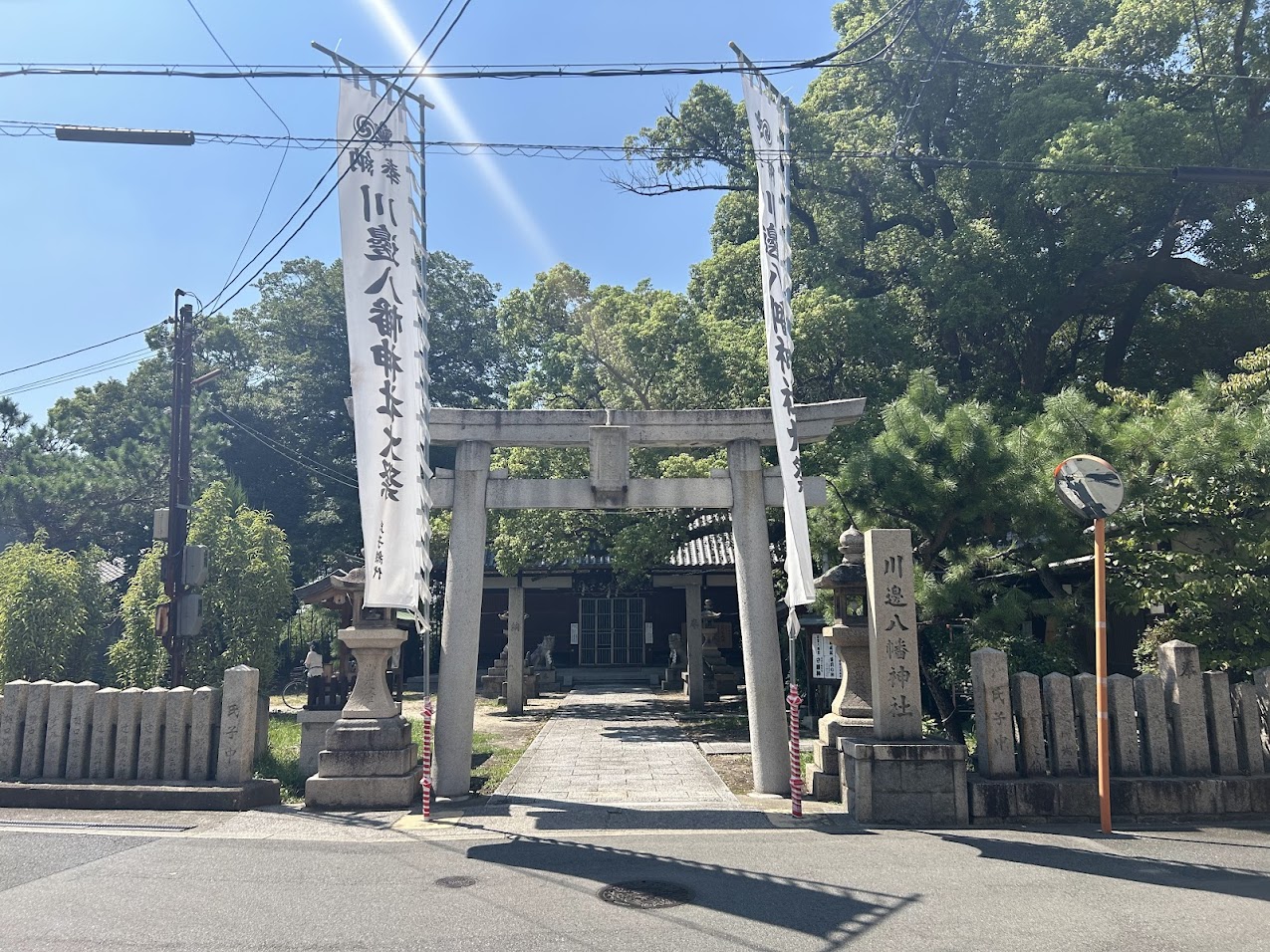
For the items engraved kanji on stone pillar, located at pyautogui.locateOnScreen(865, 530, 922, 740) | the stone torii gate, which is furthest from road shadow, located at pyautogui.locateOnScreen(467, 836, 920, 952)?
the stone torii gate

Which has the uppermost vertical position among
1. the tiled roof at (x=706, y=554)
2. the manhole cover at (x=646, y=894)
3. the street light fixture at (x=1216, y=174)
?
the street light fixture at (x=1216, y=174)

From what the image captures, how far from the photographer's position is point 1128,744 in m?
8.55

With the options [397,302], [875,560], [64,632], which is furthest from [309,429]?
[875,560]

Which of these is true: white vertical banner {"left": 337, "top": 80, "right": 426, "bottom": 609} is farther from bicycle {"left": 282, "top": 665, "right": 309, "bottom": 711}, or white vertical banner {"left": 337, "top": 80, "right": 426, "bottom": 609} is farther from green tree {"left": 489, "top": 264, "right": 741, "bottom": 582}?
bicycle {"left": 282, "top": 665, "right": 309, "bottom": 711}

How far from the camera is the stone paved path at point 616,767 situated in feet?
32.2

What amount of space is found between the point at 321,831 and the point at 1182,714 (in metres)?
8.91

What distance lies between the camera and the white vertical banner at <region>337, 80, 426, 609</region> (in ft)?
29.0

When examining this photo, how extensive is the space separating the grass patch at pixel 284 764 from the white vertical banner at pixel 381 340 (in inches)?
130

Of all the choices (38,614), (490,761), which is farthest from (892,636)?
(38,614)

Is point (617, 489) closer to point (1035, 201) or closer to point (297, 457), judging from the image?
point (1035, 201)

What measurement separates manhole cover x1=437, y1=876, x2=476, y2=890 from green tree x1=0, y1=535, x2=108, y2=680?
42.0 feet

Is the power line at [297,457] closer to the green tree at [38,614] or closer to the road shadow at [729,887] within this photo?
the green tree at [38,614]

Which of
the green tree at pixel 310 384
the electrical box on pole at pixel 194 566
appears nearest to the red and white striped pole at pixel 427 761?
the electrical box on pole at pixel 194 566

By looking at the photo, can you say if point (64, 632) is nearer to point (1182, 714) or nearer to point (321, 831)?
point (321, 831)
